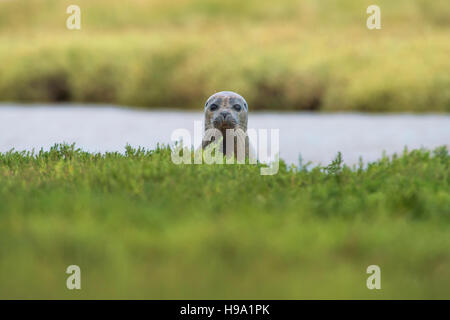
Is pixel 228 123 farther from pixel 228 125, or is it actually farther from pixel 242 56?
pixel 242 56

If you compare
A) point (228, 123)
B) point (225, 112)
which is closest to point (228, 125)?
point (228, 123)

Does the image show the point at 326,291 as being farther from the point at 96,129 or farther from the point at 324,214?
the point at 96,129

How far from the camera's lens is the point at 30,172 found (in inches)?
267

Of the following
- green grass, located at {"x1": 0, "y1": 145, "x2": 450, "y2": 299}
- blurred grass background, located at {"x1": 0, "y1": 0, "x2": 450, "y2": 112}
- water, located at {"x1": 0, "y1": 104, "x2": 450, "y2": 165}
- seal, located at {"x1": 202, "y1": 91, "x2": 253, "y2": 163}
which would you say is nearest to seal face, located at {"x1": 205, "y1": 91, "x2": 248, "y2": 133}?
seal, located at {"x1": 202, "y1": 91, "x2": 253, "y2": 163}

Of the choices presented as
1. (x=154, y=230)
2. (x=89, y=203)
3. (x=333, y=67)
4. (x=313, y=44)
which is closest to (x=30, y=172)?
(x=89, y=203)

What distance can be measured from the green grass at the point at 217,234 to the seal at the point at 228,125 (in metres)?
1.90

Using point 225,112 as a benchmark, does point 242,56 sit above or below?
above

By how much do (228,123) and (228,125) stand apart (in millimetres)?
33

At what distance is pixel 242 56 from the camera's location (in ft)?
75.5

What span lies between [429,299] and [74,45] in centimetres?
2386

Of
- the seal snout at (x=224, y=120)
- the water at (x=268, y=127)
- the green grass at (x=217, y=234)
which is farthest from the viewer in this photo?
the water at (x=268, y=127)

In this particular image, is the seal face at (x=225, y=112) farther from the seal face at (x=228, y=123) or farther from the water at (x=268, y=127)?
the water at (x=268, y=127)

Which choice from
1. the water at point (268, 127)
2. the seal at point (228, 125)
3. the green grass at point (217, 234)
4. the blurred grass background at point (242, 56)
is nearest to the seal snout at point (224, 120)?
the seal at point (228, 125)

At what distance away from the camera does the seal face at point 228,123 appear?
8516 mm
